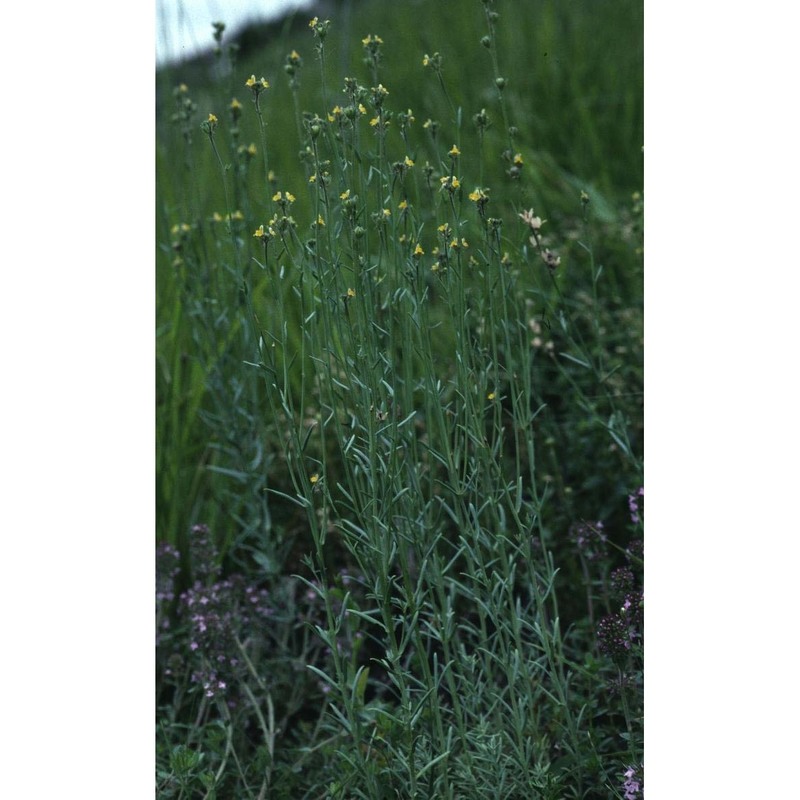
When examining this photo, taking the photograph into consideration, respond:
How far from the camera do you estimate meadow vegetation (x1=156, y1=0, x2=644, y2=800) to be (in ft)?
5.49

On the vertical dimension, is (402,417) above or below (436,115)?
below

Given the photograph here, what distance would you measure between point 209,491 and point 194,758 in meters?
0.67

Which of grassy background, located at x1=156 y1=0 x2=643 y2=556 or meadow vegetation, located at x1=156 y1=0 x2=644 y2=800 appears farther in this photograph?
grassy background, located at x1=156 y1=0 x2=643 y2=556

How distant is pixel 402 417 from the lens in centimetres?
180

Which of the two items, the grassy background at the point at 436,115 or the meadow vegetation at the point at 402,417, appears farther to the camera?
the grassy background at the point at 436,115

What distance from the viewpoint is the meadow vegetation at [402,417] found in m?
1.67

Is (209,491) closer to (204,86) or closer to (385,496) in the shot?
(385,496)

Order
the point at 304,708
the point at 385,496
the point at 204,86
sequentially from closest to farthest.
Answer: the point at 385,496, the point at 304,708, the point at 204,86

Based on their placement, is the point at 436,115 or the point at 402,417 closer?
the point at 402,417
